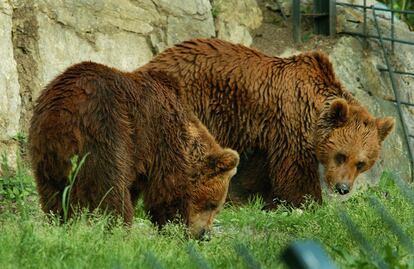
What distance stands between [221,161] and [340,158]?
86.2 inches

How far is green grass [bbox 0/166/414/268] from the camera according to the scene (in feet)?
16.9

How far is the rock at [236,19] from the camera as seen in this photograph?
11721 millimetres

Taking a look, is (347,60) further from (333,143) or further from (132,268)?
(132,268)

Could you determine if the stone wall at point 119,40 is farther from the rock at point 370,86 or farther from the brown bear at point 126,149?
the brown bear at point 126,149

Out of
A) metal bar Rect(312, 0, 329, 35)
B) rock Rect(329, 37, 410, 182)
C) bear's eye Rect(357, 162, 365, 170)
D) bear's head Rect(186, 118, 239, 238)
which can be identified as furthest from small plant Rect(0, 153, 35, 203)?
metal bar Rect(312, 0, 329, 35)

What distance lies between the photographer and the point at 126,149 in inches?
282

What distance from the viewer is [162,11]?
11.0m

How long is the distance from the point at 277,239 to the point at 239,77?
3163 millimetres

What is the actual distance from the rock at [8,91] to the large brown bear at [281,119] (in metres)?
1.37

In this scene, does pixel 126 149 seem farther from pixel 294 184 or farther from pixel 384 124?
pixel 384 124

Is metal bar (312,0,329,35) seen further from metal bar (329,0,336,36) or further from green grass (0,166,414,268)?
green grass (0,166,414,268)

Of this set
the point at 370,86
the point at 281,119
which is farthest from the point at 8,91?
the point at 370,86

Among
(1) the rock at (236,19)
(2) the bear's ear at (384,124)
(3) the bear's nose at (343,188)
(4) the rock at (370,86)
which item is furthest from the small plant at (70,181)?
(4) the rock at (370,86)

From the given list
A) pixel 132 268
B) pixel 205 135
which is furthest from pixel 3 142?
pixel 132 268
